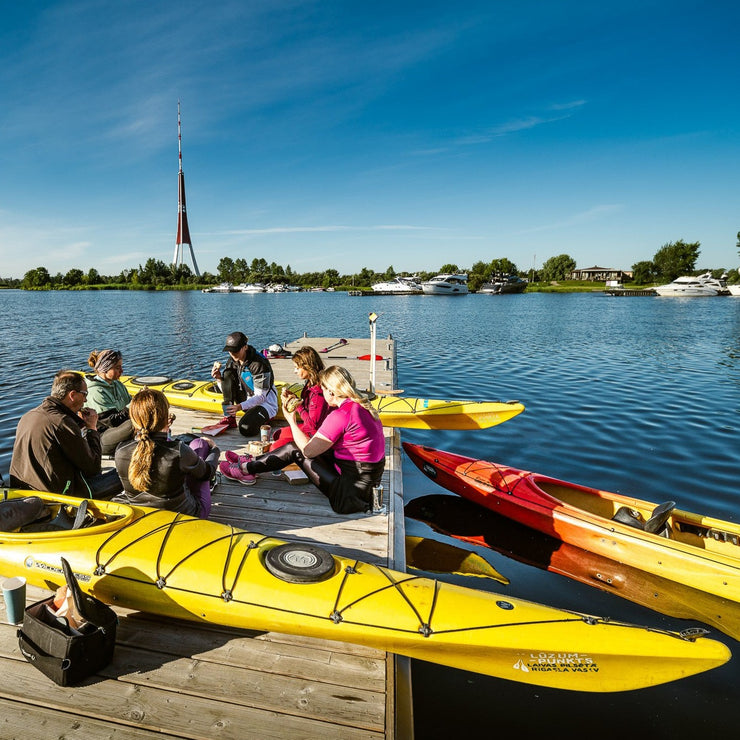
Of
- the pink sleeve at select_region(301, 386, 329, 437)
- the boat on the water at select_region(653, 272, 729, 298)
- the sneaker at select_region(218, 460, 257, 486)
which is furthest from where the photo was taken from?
the boat on the water at select_region(653, 272, 729, 298)

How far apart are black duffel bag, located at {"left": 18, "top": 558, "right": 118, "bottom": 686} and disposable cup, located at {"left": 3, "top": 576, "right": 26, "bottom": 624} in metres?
Result: 0.34

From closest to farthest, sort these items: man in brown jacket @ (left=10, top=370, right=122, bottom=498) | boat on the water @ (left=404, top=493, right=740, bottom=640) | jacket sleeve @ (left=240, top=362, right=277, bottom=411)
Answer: man in brown jacket @ (left=10, top=370, right=122, bottom=498)
boat on the water @ (left=404, top=493, right=740, bottom=640)
jacket sleeve @ (left=240, top=362, right=277, bottom=411)

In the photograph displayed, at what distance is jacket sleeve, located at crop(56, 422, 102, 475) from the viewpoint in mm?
4391

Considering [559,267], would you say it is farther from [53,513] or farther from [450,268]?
[53,513]

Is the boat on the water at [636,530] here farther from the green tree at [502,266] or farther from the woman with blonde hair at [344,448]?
the green tree at [502,266]

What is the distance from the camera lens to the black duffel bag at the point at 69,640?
118 inches

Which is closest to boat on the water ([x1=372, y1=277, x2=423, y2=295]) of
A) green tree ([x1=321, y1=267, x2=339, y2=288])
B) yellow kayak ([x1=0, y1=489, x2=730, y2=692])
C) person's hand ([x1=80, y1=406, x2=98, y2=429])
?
green tree ([x1=321, y1=267, x2=339, y2=288])

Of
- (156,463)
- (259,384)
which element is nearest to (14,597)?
(156,463)

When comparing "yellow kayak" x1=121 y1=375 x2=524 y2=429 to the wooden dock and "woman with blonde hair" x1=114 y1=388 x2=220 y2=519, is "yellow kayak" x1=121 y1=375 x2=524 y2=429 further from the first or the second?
the wooden dock

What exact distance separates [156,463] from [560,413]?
40.5 feet

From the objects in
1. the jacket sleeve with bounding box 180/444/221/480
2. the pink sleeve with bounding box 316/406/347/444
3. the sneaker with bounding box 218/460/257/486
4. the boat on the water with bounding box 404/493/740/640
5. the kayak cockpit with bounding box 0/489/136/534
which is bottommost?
the boat on the water with bounding box 404/493/740/640

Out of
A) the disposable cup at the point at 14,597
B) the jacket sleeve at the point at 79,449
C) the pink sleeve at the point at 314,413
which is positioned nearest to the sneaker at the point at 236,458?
the pink sleeve at the point at 314,413

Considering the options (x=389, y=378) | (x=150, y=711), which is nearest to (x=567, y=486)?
(x=150, y=711)

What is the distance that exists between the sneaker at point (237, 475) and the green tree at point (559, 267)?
139626 mm
